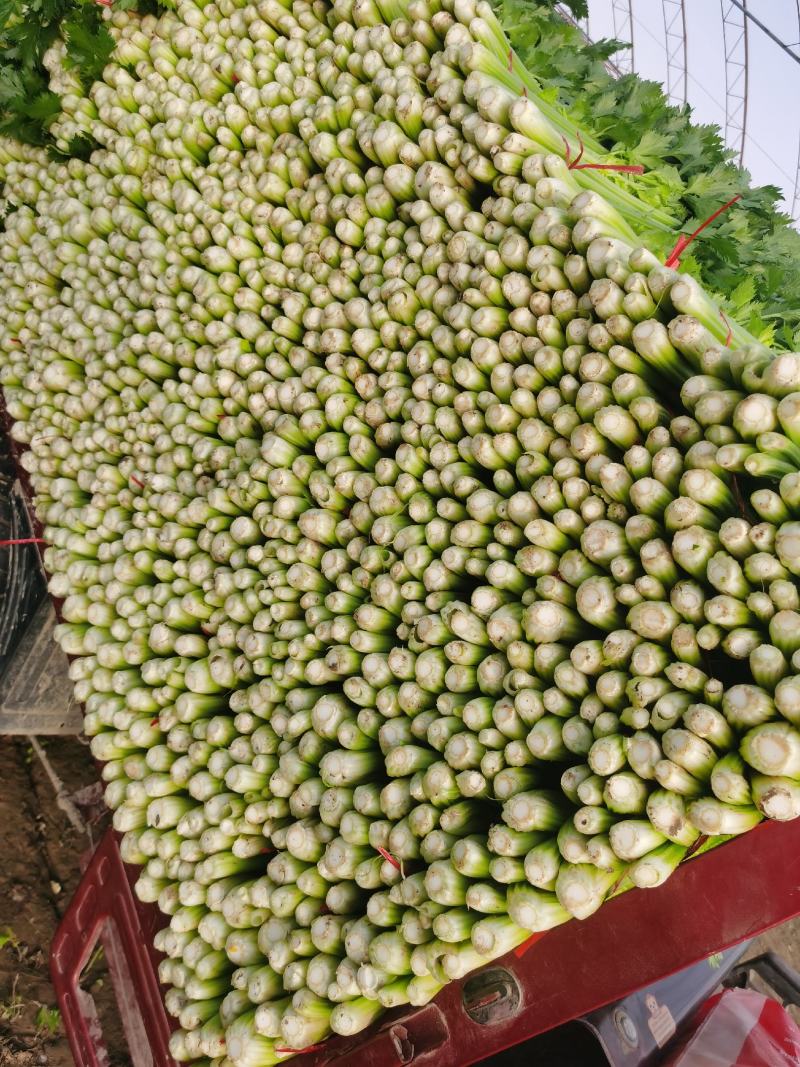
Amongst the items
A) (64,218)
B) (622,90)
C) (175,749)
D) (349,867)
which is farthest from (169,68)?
(349,867)

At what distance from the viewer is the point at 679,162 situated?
311 centimetres

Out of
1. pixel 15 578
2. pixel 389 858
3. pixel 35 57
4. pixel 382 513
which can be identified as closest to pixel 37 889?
pixel 15 578

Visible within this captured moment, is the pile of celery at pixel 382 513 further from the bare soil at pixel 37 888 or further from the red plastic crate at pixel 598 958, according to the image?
the bare soil at pixel 37 888

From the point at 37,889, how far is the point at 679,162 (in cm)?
431

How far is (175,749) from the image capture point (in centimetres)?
224

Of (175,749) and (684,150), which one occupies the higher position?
Answer: (684,150)

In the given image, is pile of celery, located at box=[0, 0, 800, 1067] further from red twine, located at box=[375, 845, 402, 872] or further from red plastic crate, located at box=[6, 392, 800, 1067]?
red plastic crate, located at box=[6, 392, 800, 1067]

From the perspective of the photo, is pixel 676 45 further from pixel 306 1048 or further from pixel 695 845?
pixel 306 1048

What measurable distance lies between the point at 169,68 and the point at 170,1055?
129 inches

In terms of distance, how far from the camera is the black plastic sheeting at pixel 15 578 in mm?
3428

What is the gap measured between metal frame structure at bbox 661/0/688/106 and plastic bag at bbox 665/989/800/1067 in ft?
27.3

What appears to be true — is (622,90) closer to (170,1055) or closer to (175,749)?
(175,749)

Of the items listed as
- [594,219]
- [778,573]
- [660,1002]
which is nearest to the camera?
[778,573]

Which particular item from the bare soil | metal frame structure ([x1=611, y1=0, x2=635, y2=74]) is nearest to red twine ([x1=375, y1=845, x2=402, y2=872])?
the bare soil
